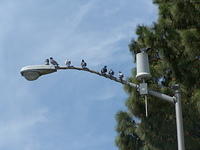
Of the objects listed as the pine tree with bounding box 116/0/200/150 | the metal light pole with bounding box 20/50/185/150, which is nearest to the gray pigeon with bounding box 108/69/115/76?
the metal light pole with bounding box 20/50/185/150

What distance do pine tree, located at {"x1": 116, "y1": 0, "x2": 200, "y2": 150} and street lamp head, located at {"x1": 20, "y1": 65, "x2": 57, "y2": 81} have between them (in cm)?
450

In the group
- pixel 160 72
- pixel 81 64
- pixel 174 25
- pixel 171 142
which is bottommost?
pixel 171 142

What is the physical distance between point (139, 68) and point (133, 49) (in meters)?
7.17

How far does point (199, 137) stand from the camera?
44.9 ft

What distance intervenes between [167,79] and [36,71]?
6396 millimetres

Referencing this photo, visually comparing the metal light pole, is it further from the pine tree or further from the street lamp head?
the pine tree

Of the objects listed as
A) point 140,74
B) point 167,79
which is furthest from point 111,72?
point 167,79

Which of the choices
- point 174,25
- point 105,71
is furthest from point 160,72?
point 105,71

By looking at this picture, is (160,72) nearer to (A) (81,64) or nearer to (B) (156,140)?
(B) (156,140)

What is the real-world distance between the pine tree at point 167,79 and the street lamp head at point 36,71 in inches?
177

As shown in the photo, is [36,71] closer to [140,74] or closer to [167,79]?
[140,74]

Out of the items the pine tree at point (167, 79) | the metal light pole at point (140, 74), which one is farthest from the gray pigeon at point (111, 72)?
the pine tree at point (167, 79)

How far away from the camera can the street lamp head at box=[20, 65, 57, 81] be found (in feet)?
31.6

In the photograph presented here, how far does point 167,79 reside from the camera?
15.3 m
